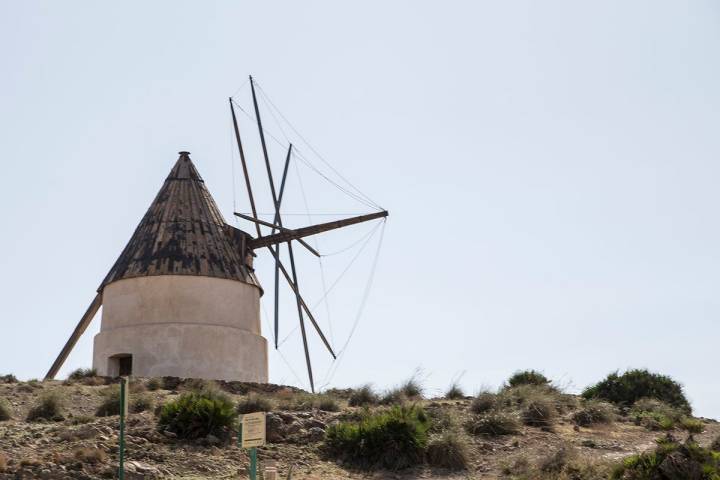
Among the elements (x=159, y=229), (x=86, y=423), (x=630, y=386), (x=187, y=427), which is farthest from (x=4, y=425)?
(x=630, y=386)

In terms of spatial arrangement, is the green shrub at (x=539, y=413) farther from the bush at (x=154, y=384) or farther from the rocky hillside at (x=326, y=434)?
the bush at (x=154, y=384)

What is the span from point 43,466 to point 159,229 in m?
12.5

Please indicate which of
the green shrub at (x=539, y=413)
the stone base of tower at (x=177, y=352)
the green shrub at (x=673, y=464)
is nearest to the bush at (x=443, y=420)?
the green shrub at (x=539, y=413)

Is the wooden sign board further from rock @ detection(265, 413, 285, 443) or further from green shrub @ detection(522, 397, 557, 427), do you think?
green shrub @ detection(522, 397, 557, 427)

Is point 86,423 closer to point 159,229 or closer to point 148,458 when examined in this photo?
point 148,458

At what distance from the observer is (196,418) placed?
20.2m

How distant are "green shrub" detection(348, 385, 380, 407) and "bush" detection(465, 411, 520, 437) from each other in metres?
3.36

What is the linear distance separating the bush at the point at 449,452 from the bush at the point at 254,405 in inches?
149

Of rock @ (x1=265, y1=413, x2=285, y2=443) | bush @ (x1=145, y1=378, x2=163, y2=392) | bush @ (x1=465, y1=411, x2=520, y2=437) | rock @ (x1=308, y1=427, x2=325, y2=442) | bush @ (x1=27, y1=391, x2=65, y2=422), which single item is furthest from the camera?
bush @ (x1=145, y1=378, x2=163, y2=392)

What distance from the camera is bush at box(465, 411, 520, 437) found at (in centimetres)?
2156

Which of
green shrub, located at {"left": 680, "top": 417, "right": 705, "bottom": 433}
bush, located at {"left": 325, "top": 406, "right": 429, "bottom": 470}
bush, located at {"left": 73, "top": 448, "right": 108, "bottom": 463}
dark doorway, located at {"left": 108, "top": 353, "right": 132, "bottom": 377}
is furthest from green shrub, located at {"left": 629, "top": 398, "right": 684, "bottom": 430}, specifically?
dark doorway, located at {"left": 108, "top": 353, "right": 132, "bottom": 377}

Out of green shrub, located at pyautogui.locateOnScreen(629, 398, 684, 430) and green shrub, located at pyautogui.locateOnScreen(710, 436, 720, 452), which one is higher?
green shrub, located at pyautogui.locateOnScreen(629, 398, 684, 430)

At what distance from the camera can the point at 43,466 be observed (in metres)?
17.5

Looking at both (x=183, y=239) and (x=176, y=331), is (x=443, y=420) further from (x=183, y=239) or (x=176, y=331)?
(x=183, y=239)
